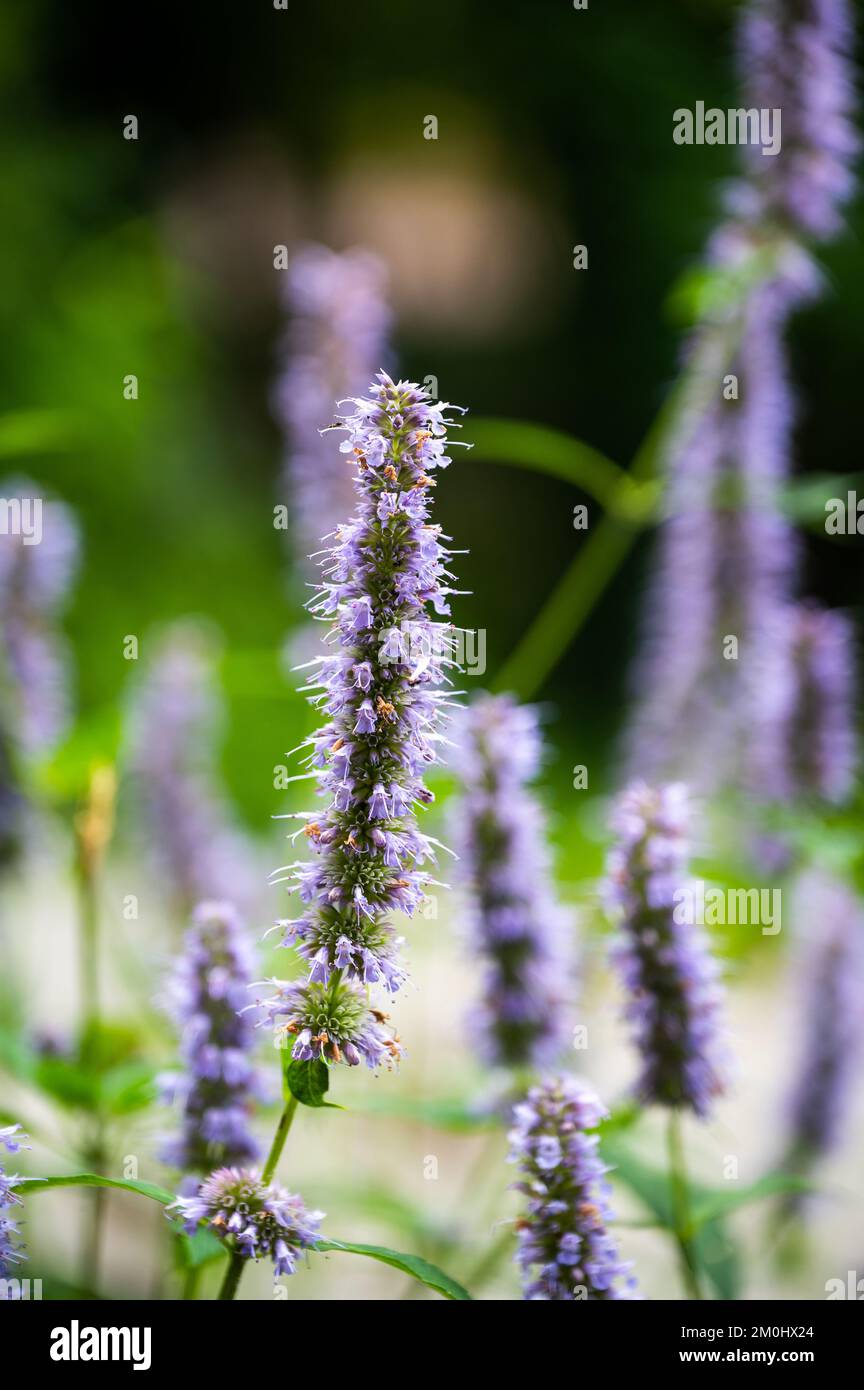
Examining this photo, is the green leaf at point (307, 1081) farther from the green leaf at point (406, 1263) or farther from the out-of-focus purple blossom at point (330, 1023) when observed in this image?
the green leaf at point (406, 1263)

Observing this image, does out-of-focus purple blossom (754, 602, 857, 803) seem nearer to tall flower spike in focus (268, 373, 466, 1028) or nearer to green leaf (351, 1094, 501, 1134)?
green leaf (351, 1094, 501, 1134)

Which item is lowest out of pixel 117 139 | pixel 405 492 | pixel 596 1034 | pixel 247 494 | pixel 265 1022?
pixel 265 1022

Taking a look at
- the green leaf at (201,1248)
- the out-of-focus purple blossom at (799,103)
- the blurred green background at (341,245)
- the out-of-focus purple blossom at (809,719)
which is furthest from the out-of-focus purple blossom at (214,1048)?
the blurred green background at (341,245)

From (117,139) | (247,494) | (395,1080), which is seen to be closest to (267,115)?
(117,139)

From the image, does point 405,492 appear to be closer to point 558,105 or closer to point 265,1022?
point 265,1022

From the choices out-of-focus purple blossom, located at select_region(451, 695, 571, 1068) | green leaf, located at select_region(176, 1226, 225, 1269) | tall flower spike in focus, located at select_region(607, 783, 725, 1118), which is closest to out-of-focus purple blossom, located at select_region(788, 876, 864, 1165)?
out-of-focus purple blossom, located at select_region(451, 695, 571, 1068)
